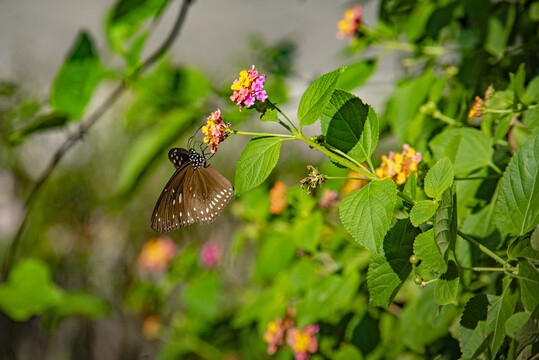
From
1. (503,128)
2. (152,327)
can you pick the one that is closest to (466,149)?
(503,128)

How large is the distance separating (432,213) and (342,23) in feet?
1.58

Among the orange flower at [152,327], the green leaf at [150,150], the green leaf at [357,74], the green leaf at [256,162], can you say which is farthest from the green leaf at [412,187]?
the orange flower at [152,327]

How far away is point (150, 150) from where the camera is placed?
684 millimetres

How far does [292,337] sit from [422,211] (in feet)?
1.55

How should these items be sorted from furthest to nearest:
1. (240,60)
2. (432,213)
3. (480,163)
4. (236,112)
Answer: (240,60)
(236,112)
(480,163)
(432,213)

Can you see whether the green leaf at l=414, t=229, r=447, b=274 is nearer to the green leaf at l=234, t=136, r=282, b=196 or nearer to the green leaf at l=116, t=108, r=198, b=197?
the green leaf at l=234, t=136, r=282, b=196

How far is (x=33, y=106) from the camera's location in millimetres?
698

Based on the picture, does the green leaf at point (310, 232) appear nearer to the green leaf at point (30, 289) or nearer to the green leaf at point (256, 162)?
the green leaf at point (256, 162)

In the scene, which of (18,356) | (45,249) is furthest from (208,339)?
(18,356)

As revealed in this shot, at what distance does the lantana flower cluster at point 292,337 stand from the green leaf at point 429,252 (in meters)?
0.44

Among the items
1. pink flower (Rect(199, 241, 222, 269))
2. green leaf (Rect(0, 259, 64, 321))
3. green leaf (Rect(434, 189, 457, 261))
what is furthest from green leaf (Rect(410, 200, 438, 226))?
green leaf (Rect(0, 259, 64, 321))

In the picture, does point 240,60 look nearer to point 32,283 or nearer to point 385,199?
point 32,283

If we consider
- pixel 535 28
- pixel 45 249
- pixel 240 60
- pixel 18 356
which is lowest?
pixel 18 356

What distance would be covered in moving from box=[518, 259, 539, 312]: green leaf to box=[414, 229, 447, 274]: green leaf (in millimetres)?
61
